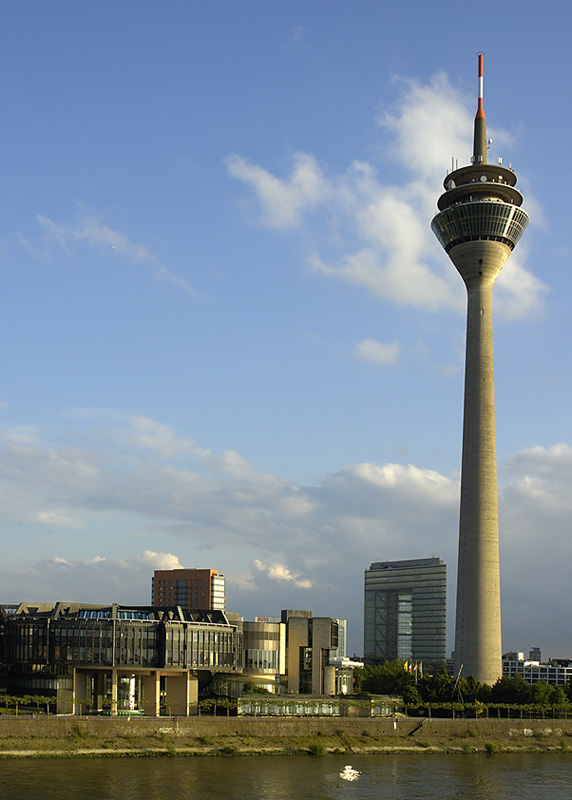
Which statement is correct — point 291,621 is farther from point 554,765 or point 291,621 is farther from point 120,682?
point 554,765

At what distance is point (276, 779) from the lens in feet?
303

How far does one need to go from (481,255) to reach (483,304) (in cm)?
1043

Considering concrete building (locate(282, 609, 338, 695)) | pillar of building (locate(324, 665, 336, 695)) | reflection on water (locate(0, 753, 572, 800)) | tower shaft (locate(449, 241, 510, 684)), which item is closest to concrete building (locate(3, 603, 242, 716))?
concrete building (locate(282, 609, 338, 695))

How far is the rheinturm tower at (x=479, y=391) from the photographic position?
567 feet

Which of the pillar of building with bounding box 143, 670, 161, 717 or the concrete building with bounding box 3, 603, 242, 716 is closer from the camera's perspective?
the concrete building with bounding box 3, 603, 242, 716

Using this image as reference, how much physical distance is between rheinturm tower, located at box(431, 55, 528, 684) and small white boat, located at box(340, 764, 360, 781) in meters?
73.5

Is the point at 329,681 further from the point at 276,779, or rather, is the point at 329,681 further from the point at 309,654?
the point at 276,779

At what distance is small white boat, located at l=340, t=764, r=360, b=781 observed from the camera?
3723 inches

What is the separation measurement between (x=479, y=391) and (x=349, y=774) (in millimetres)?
100279

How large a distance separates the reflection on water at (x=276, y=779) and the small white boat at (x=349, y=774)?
59cm

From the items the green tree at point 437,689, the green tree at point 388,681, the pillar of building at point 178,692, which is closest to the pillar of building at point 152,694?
the pillar of building at point 178,692

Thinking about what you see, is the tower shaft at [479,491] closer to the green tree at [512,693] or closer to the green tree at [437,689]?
the green tree at [512,693]

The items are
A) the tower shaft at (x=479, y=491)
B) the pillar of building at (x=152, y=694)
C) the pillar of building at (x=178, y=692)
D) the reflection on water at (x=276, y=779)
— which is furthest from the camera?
the tower shaft at (x=479, y=491)

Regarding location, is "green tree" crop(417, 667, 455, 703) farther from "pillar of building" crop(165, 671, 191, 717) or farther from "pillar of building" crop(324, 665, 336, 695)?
"pillar of building" crop(165, 671, 191, 717)
